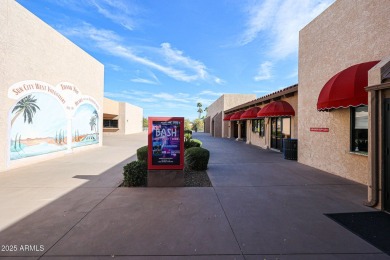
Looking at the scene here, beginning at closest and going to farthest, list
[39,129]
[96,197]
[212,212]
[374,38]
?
1. [212,212]
2. [96,197]
3. [374,38]
4. [39,129]

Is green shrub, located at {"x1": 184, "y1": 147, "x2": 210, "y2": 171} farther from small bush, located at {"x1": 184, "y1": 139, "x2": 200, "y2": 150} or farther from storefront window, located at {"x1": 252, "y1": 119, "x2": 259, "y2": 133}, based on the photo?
storefront window, located at {"x1": 252, "y1": 119, "x2": 259, "y2": 133}

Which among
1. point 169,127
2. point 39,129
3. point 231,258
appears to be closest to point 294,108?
point 169,127

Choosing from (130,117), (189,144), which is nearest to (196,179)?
(189,144)

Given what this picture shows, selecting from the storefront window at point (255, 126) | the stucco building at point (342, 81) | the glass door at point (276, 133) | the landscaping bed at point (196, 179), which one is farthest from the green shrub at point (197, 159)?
the storefront window at point (255, 126)

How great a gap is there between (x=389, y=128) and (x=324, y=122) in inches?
179

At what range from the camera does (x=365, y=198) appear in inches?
231

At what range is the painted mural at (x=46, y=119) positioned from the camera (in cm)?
990

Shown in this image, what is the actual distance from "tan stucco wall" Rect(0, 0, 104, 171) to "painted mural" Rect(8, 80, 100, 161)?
0.31 m

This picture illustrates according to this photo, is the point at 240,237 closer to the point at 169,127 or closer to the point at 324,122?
the point at 169,127

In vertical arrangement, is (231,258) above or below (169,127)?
below

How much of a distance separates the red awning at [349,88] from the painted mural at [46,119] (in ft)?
44.4

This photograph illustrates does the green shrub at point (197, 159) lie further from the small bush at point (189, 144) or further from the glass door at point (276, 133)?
the glass door at point (276, 133)

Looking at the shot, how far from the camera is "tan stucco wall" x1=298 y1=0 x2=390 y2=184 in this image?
701 cm

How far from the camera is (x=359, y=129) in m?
7.65
